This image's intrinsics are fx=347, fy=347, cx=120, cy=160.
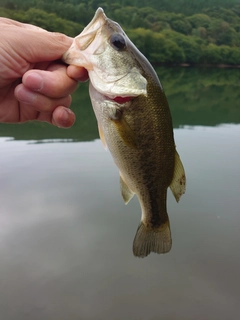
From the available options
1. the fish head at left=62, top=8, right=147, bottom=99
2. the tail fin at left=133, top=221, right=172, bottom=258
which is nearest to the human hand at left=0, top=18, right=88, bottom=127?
the fish head at left=62, top=8, right=147, bottom=99

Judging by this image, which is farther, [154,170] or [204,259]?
[204,259]

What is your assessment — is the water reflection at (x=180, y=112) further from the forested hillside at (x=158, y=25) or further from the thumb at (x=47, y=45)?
the forested hillside at (x=158, y=25)

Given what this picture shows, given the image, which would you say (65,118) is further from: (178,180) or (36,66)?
(178,180)

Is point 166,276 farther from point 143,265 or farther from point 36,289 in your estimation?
point 36,289

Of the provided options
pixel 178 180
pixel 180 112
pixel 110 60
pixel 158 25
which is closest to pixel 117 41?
pixel 110 60

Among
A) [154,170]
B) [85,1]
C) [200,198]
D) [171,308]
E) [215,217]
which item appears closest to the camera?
[154,170]

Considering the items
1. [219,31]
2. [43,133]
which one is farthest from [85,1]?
[43,133]

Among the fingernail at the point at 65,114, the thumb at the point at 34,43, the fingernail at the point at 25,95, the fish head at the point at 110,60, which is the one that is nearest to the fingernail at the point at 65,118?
the fingernail at the point at 65,114
